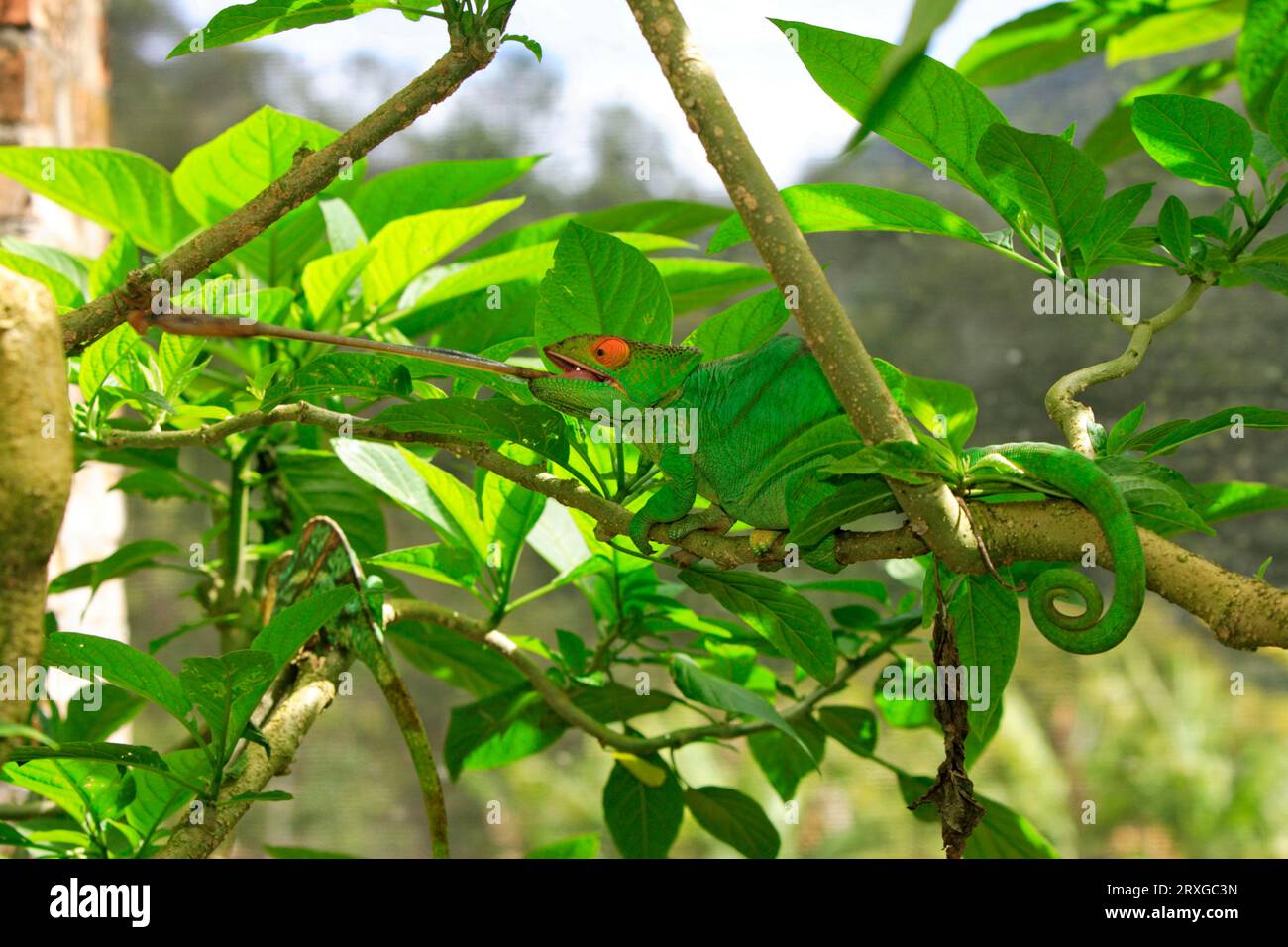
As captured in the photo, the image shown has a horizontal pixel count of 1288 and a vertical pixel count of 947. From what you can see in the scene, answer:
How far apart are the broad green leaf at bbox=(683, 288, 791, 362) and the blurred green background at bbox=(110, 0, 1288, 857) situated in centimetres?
114

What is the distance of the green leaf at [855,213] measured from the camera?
1.79 ft

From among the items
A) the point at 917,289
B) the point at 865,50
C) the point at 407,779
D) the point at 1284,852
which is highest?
the point at 917,289

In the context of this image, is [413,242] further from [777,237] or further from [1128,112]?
[1128,112]

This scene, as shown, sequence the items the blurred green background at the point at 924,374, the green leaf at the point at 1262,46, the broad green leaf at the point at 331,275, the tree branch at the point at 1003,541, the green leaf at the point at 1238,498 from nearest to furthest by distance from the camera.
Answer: the tree branch at the point at 1003,541 < the green leaf at the point at 1262,46 < the green leaf at the point at 1238,498 < the broad green leaf at the point at 331,275 < the blurred green background at the point at 924,374

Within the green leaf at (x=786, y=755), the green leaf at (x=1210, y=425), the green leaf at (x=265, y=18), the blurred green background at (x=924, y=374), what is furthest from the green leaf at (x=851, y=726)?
the blurred green background at (x=924, y=374)

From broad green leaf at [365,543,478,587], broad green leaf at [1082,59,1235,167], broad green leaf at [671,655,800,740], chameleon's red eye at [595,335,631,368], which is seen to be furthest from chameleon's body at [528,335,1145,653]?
broad green leaf at [1082,59,1235,167]

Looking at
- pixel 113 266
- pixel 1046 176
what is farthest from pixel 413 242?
pixel 1046 176

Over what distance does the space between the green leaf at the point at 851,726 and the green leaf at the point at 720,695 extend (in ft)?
0.67

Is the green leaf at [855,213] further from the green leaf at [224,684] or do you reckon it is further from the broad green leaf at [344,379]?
the green leaf at [224,684]

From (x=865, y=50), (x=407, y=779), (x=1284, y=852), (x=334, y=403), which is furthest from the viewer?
(x=1284, y=852)

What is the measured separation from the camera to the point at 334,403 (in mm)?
795

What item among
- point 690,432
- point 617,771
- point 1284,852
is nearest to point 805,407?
point 690,432

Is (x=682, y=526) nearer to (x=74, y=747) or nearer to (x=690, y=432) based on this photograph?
(x=690, y=432)
